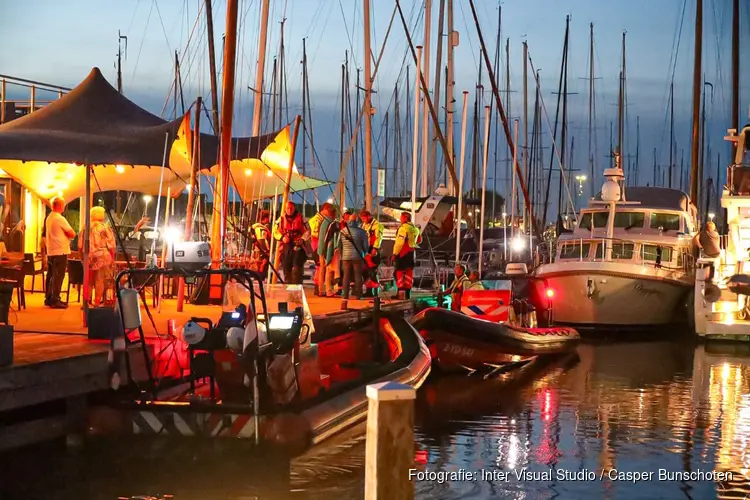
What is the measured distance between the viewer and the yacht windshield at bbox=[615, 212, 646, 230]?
96.6 ft

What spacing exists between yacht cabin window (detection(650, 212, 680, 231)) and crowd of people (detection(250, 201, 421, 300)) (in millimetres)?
10218

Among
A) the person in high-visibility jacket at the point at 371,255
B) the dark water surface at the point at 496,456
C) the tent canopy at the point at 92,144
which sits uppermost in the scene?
the tent canopy at the point at 92,144

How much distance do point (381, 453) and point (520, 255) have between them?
29.9 meters

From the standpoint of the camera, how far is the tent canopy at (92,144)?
50.8ft

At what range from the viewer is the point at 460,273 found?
870 inches

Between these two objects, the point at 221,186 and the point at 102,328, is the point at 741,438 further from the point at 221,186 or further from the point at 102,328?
the point at 221,186

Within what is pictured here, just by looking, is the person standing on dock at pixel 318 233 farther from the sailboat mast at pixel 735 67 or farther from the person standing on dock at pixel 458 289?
the sailboat mast at pixel 735 67

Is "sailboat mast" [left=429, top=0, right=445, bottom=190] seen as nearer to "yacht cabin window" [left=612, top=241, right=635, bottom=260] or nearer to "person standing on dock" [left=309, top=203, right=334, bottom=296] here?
"yacht cabin window" [left=612, top=241, right=635, bottom=260]

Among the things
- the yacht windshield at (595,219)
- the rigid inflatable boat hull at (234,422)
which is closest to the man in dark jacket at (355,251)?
the rigid inflatable boat hull at (234,422)

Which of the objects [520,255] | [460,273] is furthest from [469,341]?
[520,255]

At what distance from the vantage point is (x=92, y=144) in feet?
51.0

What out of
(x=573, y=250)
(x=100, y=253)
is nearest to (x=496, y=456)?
(x=100, y=253)

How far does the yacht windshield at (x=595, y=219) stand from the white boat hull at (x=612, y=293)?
292 centimetres

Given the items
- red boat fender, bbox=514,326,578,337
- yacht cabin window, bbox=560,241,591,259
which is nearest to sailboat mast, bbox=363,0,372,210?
yacht cabin window, bbox=560,241,591,259
